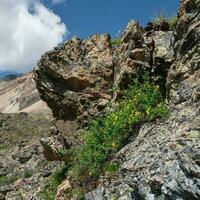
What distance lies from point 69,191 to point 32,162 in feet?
38.6

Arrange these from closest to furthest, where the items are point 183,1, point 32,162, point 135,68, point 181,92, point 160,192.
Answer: point 160,192 < point 181,92 < point 183,1 < point 135,68 < point 32,162

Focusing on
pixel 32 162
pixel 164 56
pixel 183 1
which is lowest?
pixel 32 162

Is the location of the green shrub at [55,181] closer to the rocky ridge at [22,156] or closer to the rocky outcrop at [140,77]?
the rocky outcrop at [140,77]

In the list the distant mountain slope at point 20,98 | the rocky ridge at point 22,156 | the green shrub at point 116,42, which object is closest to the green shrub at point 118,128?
the green shrub at point 116,42

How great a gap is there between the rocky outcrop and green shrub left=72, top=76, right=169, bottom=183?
34cm

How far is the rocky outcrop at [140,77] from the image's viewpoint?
8930 millimetres

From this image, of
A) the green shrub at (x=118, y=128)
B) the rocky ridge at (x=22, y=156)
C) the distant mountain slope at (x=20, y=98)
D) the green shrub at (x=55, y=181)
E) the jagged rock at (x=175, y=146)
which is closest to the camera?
the jagged rock at (x=175, y=146)

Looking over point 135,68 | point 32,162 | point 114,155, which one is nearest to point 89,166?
point 114,155

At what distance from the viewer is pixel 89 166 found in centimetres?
1223

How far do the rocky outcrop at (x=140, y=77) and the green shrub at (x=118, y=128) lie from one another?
0.34 metres

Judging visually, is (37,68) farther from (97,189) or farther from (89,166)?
(97,189)

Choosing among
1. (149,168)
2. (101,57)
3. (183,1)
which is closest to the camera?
(149,168)

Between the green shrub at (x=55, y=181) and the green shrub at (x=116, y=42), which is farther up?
the green shrub at (x=116, y=42)

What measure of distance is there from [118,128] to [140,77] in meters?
1.83
